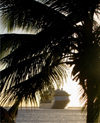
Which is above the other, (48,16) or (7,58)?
(48,16)

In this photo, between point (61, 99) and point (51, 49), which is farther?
point (61, 99)

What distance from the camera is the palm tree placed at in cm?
643

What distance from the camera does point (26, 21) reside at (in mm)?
7285

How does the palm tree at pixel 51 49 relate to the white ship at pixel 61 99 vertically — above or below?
above

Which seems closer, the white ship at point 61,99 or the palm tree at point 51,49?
the palm tree at point 51,49

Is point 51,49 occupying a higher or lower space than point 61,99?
higher

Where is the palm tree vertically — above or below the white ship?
above

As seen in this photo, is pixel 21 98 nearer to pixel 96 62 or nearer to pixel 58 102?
pixel 96 62

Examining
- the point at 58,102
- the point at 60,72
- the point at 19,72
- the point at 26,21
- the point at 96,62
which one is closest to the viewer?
the point at 96,62

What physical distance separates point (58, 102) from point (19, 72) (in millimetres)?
107637

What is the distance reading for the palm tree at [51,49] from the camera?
Answer: 6426 mm

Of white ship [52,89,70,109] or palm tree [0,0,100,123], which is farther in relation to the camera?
white ship [52,89,70,109]

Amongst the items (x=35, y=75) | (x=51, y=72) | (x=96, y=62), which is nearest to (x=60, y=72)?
(x=51, y=72)

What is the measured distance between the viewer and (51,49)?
6824 millimetres
